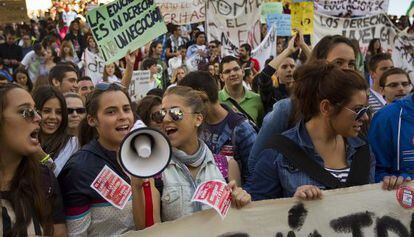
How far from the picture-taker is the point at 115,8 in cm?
628

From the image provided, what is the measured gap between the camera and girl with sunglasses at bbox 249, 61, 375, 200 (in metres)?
2.86

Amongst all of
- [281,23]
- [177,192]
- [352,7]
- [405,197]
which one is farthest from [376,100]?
[281,23]

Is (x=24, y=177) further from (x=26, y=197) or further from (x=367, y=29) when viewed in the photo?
(x=367, y=29)

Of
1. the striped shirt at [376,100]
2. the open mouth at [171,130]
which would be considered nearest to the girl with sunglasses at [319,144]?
the open mouth at [171,130]

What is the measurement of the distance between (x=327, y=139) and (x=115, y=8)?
3842 millimetres

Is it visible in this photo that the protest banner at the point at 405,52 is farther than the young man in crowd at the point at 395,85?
Yes

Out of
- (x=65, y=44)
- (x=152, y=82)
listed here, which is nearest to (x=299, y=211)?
(x=152, y=82)

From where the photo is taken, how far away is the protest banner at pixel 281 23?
34.8 ft

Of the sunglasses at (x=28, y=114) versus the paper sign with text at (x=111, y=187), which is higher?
the sunglasses at (x=28, y=114)

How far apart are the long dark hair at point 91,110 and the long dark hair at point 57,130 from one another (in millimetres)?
408

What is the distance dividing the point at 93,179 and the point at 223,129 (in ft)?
5.09

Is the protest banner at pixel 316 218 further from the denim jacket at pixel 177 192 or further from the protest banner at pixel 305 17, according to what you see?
the protest banner at pixel 305 17

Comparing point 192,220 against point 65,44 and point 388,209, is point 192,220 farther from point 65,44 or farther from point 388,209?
point 65,44

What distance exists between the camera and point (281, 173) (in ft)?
9.37
